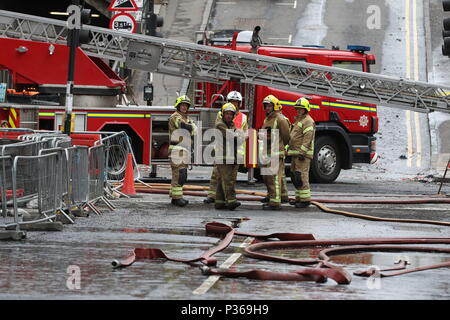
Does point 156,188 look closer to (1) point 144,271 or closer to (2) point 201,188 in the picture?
(2) point 201,188

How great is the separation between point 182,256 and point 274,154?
6.35m

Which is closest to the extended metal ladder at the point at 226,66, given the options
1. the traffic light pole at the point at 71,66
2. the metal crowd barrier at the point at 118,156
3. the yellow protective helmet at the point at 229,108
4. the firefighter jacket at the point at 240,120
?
the metal crowd barrier at the point at 118,156

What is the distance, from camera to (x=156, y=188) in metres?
20.0

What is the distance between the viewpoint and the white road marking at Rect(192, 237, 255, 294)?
28.6ft

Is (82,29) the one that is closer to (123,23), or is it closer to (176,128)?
(123,23)

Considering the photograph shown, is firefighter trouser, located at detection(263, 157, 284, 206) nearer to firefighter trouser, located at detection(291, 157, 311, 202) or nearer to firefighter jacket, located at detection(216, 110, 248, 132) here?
firefighter trouser, located at detection(291, 157, 311, 202)

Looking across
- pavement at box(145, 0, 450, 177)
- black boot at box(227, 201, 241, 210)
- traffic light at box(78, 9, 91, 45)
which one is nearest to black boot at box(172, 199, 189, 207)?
black boot at box(227, 201, 241, 210)

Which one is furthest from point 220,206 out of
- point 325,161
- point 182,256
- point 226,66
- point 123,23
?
point 123,23

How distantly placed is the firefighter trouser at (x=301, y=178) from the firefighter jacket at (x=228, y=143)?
111 centimetres

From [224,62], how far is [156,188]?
344 centimetres

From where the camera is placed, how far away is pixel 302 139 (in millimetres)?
17516

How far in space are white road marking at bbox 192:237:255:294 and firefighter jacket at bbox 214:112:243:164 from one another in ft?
12.8
